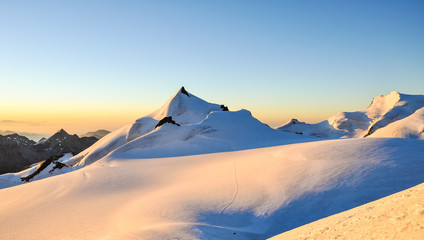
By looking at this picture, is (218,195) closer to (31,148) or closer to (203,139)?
(203,139)

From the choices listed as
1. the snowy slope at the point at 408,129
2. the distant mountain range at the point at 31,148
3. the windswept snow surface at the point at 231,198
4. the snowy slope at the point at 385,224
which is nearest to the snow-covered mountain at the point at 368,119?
the snowy slope at the point at 408,129

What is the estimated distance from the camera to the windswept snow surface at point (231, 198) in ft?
34.1

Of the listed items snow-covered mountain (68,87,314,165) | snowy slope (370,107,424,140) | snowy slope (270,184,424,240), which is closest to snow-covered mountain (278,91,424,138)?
snowy slope (370,107,424,140)

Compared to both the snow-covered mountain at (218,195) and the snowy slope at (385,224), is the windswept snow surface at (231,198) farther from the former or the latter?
the snowy slope at (385,224)

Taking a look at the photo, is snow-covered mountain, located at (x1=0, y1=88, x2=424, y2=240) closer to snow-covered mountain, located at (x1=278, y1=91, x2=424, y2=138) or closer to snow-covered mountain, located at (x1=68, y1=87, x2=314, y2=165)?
snow-covered mountain, located at (x1=68, y1=87, x2=314, y2=165)

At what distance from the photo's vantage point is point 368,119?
105m

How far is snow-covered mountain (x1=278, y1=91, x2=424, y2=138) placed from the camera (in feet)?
287

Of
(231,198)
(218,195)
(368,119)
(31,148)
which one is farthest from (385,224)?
(31,148)

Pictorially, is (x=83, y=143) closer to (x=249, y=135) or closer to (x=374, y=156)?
(x=249, y=135)

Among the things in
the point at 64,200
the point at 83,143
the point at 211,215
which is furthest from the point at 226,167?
the point at 83,143

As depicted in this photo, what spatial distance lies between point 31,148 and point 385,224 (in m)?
153

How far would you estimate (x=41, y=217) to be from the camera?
44.5 feet

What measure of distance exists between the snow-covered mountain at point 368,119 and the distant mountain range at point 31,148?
316 ft

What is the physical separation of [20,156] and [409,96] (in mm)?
154260
